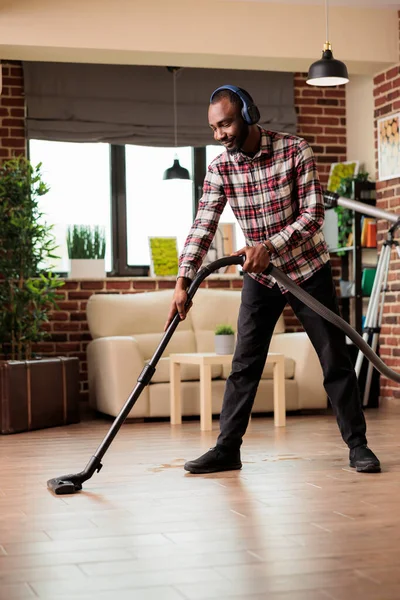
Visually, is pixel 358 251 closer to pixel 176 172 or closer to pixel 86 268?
pixel 176 172

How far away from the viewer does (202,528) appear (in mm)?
2629

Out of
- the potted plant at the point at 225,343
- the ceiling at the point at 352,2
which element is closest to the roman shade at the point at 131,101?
the ceiling at the point at 352,2

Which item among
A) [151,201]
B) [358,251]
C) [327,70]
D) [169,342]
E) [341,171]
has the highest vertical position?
[327,70]

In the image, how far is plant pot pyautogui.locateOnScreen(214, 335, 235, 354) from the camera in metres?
5.75

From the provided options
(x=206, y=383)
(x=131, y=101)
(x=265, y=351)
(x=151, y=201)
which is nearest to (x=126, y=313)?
(x=206, y=383)

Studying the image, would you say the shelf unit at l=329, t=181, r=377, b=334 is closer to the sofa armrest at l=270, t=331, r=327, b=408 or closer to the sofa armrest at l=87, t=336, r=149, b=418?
the sofa armrest at l=270, t=331, r=327, b=408

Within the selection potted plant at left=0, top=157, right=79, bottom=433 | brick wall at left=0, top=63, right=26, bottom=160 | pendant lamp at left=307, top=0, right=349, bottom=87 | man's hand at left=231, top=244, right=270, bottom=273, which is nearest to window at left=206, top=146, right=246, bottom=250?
brick wall at left=0, top=63, right=26, bottom=160

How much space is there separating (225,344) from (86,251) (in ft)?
5.86

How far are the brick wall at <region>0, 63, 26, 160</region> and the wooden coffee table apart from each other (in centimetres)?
228

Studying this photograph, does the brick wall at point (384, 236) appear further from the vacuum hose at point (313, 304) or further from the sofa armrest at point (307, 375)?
the vacuum hose at point (313, 304)

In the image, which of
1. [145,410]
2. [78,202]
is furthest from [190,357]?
[78,202]

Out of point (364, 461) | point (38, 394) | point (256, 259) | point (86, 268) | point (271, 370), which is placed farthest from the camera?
point (86, 268)

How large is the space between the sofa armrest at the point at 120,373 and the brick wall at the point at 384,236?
197 centimetres

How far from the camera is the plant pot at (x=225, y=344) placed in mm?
5750
